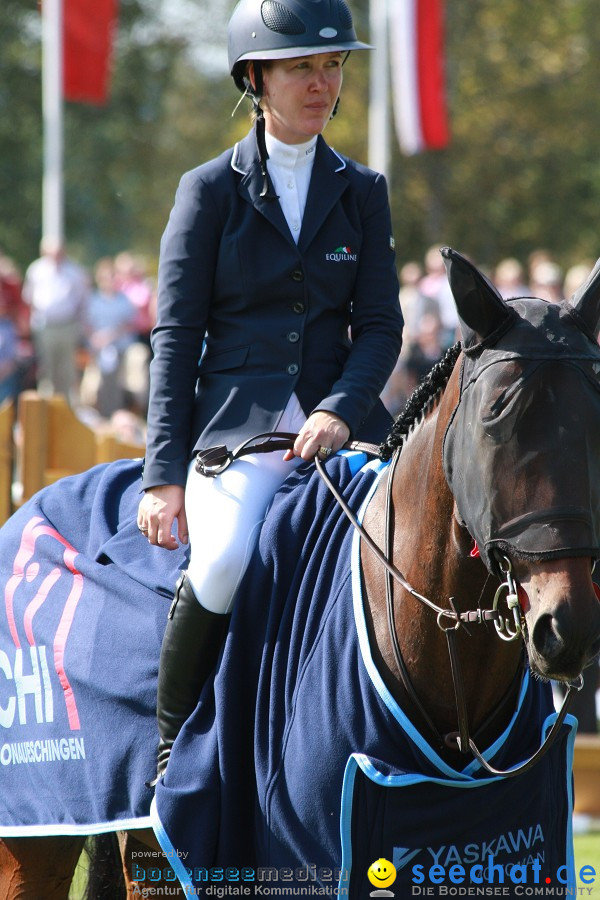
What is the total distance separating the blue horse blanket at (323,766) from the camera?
310 centimetres

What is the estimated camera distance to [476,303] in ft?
9.43

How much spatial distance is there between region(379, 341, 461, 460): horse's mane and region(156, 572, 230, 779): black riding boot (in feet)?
2.20

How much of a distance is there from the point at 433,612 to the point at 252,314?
116cm

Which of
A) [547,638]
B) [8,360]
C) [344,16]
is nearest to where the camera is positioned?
[547,638]

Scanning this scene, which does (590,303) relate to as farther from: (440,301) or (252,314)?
(440,301)

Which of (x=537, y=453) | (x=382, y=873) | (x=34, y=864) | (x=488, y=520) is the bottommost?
(x=34, y=864)

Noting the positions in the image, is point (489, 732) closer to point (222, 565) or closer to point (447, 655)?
point (447, 655)

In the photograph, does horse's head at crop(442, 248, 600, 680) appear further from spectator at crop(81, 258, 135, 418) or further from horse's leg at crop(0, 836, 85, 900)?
spectator at crop(81, 258, 135, 418)

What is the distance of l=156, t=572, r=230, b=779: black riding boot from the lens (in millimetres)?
3486

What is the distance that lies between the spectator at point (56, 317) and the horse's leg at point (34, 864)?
1214 cm

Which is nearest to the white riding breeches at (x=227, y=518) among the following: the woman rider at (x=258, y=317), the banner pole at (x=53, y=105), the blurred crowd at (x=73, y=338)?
the woman rider at (x=258, y=317)

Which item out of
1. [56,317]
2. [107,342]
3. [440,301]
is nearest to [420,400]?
[440,301]

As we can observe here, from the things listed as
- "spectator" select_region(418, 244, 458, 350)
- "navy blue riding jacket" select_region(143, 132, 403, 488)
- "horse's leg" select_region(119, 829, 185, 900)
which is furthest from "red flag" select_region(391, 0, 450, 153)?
"horse's leg" select_region(119, 829, 185, 900)

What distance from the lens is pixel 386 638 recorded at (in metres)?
3.21
